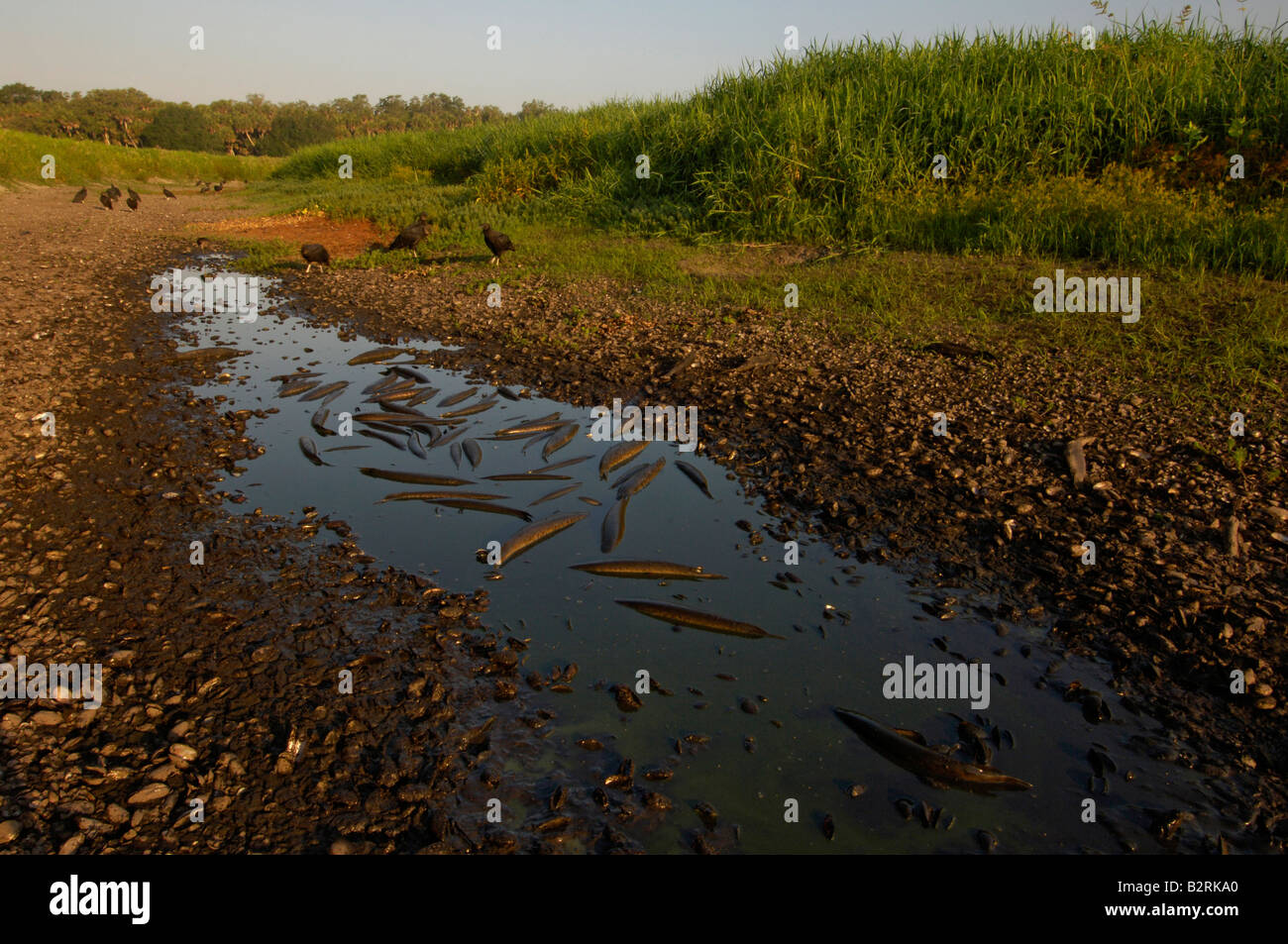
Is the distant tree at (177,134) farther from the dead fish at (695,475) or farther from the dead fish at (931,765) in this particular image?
the dead fish at (931,765)

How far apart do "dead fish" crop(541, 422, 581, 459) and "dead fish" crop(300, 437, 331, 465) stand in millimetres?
1779

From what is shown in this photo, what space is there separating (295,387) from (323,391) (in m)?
0.33

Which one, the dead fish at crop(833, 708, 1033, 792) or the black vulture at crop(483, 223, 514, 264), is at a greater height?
the black vulture at crop(483, 223, 514, 264)

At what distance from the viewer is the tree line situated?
2123 inches

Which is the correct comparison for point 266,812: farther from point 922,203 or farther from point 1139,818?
point 922,203

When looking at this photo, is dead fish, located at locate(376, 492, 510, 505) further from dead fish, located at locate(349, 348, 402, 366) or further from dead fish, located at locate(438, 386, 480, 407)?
dead fish, located at locate(349, 348, 402, 366)

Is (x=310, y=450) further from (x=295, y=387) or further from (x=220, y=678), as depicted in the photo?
(x=220, y=678)

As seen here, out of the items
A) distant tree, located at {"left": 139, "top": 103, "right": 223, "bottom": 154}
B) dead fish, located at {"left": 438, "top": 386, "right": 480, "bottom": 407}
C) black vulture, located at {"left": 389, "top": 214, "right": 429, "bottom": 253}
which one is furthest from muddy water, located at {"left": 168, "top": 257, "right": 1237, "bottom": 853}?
distant tree, located at {"left": 139, "top": 103, "right": 223, "bottom": 154}

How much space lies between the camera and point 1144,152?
10.6 metres

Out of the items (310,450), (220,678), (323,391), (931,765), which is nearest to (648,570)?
(931,765)

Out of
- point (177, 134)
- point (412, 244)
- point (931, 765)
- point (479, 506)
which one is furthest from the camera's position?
point (177, 134)

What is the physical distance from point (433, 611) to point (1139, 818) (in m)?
3.31

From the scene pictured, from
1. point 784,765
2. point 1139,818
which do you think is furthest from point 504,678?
point 1139,818

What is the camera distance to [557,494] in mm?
5535
